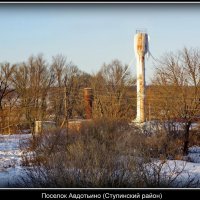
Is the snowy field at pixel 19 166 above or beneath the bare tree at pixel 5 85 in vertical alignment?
beneath

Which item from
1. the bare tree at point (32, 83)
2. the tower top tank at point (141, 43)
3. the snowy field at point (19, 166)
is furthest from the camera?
the bare tree at point (32, 83)

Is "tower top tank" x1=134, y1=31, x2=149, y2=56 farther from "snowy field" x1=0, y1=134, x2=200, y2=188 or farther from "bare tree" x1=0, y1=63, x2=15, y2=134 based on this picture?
"bare tree" x1=0, y1=63, x2=15, y2=134

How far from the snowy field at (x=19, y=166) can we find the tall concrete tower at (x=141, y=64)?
28.3 feet

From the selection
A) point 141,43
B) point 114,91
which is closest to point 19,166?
point 141,43

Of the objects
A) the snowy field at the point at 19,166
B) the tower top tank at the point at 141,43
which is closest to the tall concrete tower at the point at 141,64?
the tower top tank at the point at 141,43

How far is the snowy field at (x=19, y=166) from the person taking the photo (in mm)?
10898

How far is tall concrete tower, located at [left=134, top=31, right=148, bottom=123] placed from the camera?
32862 millimetres

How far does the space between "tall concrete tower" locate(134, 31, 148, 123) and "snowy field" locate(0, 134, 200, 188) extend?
28.3 feet

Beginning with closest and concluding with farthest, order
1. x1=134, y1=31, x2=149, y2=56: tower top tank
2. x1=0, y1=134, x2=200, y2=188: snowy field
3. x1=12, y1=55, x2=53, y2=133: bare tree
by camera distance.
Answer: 1. x1=0, y1=134, x2=200, y2=188: snowy field
2. x1=134, y1=31, x2=149, y2=56: tower top tank
3. x1=12, y1=55, x2=53, y2=133: bare tree

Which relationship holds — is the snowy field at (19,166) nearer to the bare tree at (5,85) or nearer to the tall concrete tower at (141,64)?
the tall concrete tower at (141,64)

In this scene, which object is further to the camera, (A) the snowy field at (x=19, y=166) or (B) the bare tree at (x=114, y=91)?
(B) the bare tree at (x=114, y=91)

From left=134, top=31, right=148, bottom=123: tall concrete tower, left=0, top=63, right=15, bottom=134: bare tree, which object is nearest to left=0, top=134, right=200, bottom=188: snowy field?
left=134, top=31, right=148, bottom=123: tall concrete tower

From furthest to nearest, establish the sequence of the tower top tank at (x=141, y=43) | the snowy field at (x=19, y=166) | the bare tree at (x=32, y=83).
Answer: the bare tree at (x=32, y=83) < the tower top tank at (x=141, y=43) < the snowy field at (x=19, y=166)

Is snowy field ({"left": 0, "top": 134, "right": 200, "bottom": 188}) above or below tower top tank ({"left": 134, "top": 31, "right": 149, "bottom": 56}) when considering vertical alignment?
below
